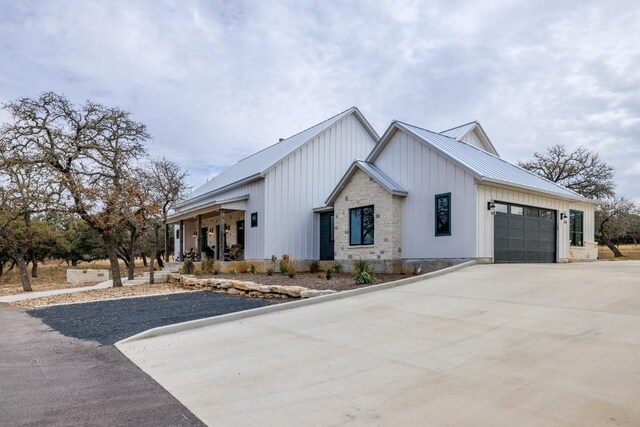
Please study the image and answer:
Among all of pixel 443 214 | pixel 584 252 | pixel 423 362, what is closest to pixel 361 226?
pixel 443 214

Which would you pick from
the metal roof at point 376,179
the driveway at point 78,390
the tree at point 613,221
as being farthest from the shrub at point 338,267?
the tree at point 613,221

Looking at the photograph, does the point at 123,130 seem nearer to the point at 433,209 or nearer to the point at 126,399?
the point at 433,209

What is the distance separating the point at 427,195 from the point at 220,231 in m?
10.4

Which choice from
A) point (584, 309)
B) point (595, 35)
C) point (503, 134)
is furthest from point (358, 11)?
point (503, 134)

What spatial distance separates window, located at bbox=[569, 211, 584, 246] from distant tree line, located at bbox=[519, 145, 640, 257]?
12.8 metres

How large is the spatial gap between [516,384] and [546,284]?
5.90 meters

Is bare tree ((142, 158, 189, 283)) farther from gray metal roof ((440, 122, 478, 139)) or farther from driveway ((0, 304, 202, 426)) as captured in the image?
driveway ((0, 304, 202, 426))

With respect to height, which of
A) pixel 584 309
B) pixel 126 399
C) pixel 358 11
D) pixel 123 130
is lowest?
pixel 126 399

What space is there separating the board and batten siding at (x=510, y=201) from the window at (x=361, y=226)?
449 centimetres

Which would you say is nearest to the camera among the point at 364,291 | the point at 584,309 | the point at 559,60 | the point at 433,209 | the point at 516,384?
the point at 516,384

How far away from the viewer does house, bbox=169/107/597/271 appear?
14.8 meters

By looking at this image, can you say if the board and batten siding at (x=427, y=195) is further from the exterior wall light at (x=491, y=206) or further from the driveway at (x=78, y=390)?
the driveway at (x=78, y=390)

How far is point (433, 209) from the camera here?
50.6 ft

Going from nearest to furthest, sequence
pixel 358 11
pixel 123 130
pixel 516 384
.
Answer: pixel 516 384, pixel 358 11, pixel 123 130
